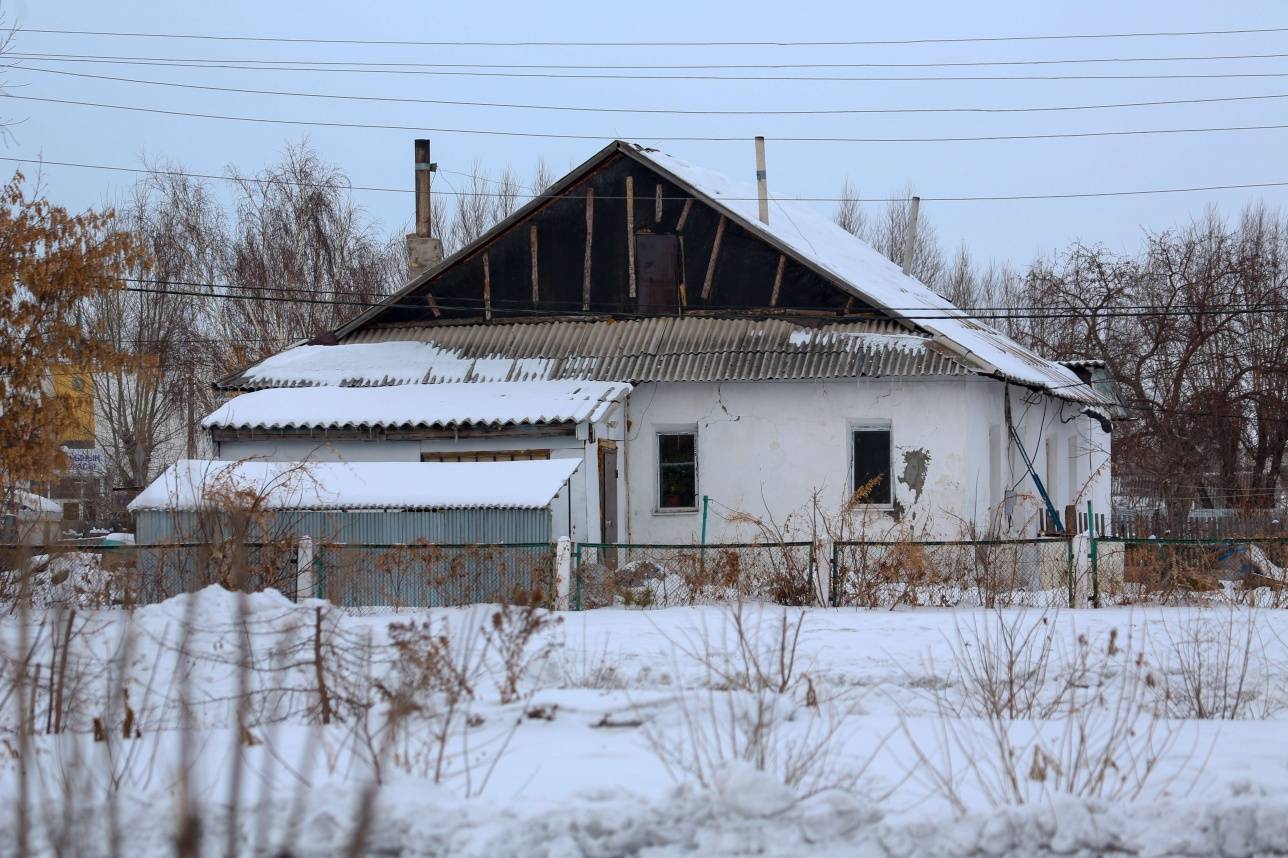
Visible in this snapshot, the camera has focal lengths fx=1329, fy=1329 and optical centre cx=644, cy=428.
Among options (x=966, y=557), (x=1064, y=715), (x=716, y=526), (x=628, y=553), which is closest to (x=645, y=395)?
(x=716, y=526)

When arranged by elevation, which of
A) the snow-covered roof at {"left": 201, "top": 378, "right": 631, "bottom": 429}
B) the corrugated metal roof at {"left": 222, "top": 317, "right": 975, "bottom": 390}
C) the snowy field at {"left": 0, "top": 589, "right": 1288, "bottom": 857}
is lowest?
the snowy field at {"left": 0, "top": 589, "right": 1288, "bottom": 857}

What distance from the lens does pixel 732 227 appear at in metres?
21.6

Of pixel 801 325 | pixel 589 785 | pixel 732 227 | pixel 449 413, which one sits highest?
pixel 732 227

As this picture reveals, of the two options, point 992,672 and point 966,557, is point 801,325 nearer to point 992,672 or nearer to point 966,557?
point 966,557

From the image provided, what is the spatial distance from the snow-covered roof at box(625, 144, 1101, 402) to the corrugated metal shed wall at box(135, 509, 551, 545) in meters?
7.34

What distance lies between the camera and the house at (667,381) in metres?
19.7

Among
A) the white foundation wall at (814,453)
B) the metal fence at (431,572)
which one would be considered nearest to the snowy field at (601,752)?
the metal fence at (431,572)

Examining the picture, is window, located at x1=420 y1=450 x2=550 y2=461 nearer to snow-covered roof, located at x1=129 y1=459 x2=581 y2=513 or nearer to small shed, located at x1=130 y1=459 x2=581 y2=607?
small shed, located at x1=130 y1=459 x2=581 y2=607

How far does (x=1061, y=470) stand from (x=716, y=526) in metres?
8.96

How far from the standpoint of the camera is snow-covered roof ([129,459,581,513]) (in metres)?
15.4

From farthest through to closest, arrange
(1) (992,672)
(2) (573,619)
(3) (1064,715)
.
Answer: (2) (573,619)
(1) (992,672)
(3) (1064,715)

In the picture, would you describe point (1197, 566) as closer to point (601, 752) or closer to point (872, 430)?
point (872, 430)

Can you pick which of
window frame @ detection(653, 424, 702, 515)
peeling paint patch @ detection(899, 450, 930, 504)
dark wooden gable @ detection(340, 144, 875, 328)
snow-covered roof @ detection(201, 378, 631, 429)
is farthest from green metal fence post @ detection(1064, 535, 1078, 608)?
window frame @ detection(653, 424, 702, 515)

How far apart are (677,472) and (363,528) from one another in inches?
274
